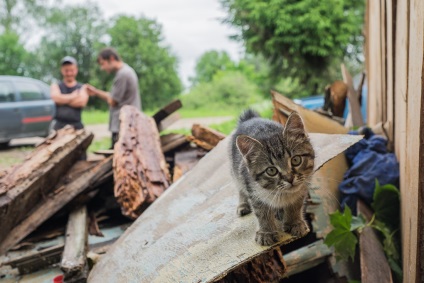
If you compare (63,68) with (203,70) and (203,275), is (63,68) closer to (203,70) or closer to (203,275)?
(203,275)

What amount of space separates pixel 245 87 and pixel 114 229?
2889 cm

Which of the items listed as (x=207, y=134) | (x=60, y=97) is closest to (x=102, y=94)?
(x=60, y=97)

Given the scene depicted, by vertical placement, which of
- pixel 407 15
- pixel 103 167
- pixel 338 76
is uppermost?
pixel 407 15

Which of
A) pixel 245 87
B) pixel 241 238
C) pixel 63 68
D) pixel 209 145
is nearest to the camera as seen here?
pixel 241 238

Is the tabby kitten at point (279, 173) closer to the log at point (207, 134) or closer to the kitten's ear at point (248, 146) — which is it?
the kitten's ear at point (248, 146)

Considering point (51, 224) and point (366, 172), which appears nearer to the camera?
point (366, 172)

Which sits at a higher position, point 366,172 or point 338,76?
point 366,172

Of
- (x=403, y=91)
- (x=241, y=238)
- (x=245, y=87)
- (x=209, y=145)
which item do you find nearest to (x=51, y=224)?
(x=209, y=145)

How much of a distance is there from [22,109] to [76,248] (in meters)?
10.3

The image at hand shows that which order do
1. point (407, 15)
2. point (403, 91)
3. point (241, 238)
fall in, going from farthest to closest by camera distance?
1. point (403, 91)
2. point (407, 15)
3. point (241, 238)

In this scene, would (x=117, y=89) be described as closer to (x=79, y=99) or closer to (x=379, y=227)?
(x=79, y=99)

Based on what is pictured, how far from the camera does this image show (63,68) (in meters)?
6.59

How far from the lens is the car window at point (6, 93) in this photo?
1261cm

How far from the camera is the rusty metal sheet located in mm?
2312
